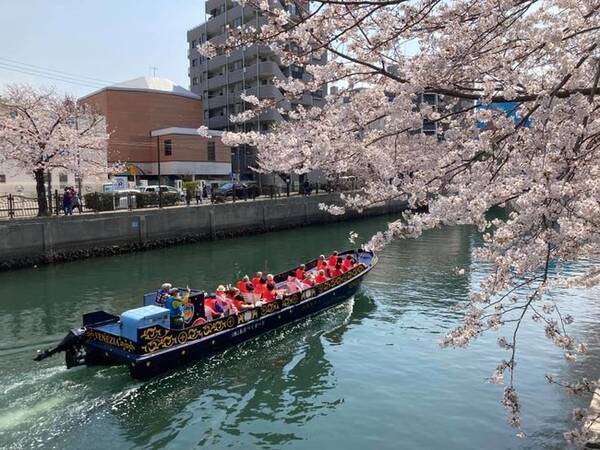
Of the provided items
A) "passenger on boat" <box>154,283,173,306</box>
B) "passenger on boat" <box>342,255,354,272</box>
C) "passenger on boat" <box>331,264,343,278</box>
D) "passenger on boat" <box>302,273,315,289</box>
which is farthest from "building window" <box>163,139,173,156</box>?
"passenger on boat" <box>154,283,173,306</box>

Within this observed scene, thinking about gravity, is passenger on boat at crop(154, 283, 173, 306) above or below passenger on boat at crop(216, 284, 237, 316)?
above

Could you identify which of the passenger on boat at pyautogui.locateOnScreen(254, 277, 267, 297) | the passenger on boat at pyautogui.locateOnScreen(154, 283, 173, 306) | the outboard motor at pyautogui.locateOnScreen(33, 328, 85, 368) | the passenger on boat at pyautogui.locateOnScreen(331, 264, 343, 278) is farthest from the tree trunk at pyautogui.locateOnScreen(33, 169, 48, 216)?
the outboard motor at pyautogui.locateOnScreen(33, 328, 85, 368)

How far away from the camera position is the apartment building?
53.7m

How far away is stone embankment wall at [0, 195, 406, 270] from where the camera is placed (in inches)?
929

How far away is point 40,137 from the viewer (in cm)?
2641

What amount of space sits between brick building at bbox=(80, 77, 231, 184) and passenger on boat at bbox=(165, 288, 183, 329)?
3683 cm

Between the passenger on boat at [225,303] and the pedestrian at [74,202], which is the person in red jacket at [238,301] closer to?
the passenger on boat at [225,303]

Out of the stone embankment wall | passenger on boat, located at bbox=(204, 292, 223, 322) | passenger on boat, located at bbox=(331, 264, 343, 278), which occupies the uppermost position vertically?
the stone embankment wall

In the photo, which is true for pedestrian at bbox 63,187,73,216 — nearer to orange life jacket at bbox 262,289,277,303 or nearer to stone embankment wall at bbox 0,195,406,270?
stone embankment wall at bbox 0,195,406,270

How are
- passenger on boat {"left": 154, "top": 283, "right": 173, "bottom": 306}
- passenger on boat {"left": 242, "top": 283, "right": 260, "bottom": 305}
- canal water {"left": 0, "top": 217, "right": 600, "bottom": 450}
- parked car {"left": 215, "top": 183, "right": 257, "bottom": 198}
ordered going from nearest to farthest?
1. canal water {"left": 0, "top": 217, "right": 600, "bottom": 450}
2. passenger on boat {"left": 154, "top": 283, "right": 173, "bottom": 306}
3. passenger on boat {"left": 242, "top": 283, "right": 260, "bottom": 305}
4. parked car {"left": 215, "top": 183, "right": 257, "bottom": 198}

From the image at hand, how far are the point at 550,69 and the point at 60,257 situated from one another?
932 inches

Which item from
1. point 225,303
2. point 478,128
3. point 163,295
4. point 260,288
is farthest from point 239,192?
point 478,128

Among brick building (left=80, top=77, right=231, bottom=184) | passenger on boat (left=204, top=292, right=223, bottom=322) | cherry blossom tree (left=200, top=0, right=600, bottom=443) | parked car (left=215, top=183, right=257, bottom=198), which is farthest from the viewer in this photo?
brick building (left=80, top=77, right=231, bottom=184)

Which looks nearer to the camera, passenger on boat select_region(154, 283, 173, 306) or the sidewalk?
passenger on boat select_region(154, 283, 173, 306)
